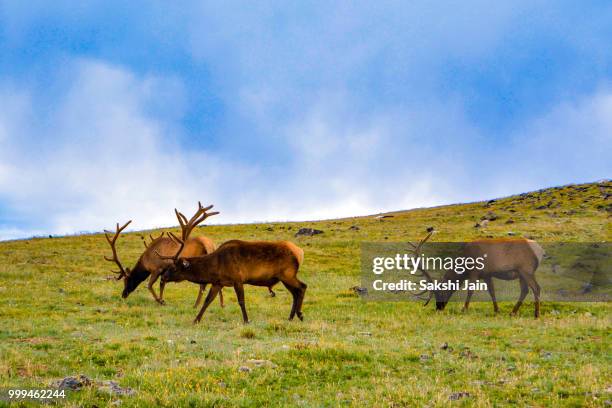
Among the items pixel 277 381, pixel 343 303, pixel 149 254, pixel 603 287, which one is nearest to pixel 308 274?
pixel 343 303

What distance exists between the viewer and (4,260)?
1337 inches

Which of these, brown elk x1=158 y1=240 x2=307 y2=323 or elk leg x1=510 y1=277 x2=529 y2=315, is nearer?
brown elk x1=158 y1=240 x2=307 y2=323

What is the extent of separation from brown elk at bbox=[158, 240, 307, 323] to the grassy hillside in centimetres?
122

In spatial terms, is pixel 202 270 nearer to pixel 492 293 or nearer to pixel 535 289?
pixel 492 293

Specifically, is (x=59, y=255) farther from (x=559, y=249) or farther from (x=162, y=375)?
(x=559, y=249)

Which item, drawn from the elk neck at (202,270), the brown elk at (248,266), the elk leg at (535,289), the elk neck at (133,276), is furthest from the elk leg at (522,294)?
the elk neck at (133,276)

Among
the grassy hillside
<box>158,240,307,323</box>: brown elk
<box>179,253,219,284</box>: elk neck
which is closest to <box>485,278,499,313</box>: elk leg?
the grassy hillside

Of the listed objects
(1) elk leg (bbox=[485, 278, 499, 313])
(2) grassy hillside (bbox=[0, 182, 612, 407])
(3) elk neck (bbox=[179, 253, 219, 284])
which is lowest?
(2) grassy hillside (bbox=[0, 182, 612, 407])

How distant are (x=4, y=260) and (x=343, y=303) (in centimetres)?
2418

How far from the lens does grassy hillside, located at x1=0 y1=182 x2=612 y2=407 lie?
876cm

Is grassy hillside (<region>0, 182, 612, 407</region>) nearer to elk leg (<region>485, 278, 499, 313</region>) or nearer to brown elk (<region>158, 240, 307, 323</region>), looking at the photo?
elk leg (<region>485, 278, 499, 313</region>)

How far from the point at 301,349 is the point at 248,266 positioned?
18.3 ft

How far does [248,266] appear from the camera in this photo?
16.4 m

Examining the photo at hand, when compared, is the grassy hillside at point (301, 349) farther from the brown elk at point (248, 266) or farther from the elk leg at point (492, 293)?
the brown elk at point (248, 266)
